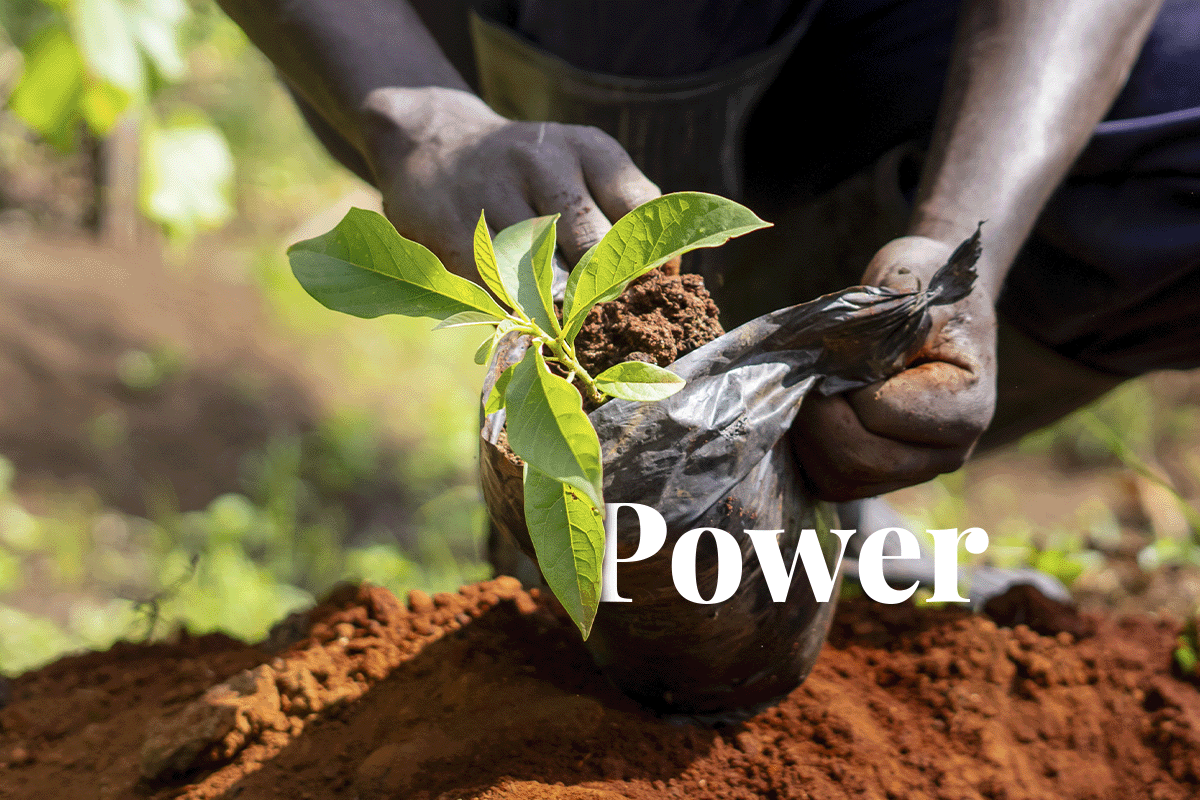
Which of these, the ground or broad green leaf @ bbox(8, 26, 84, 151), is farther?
broad green leaf @ bbox(8, 26, 84, 151)

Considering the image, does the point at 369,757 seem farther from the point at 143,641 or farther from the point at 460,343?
the point at 460,343

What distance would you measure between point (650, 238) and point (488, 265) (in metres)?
0.15

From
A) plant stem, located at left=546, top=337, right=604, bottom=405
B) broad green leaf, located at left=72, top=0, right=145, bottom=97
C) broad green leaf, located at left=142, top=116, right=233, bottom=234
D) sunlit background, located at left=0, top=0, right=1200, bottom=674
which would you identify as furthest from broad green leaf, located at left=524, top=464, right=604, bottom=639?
broad green leaf, located at left=142, top=116, right=233, bottom=234

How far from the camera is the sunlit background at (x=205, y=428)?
2.29 m

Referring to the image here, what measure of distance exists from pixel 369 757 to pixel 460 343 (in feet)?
11.4

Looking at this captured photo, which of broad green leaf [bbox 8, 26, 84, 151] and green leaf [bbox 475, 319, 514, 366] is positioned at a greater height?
broad green leaf [bbox 8, 26, 84, 151]

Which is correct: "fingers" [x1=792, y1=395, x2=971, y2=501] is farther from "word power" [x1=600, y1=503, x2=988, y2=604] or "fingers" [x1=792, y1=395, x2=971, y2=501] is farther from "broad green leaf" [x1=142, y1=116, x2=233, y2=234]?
"broad green leaf" [x1=142, y1=116, x2=233, y2=234]

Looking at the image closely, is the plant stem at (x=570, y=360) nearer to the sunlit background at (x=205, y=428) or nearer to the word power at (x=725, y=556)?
the word power at (x=725, y=556)

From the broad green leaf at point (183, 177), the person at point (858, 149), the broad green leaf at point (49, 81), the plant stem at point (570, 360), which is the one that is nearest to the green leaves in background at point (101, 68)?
the broad green leaf at point (49, 81)

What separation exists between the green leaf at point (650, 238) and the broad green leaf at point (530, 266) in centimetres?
3

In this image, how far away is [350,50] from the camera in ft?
4.17

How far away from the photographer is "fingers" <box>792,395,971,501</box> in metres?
1.00

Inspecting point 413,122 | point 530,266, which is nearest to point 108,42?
point 413,122

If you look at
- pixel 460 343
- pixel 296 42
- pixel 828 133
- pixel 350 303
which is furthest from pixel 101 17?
pixel 460 343
